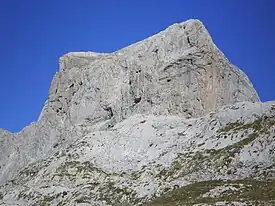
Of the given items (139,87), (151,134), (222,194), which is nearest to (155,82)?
(139,87)

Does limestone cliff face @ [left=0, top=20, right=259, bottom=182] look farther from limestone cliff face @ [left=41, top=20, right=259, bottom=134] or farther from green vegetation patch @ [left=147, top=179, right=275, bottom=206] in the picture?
green vegetation patch @ [left=147, top=179, right=275, bottom=206]

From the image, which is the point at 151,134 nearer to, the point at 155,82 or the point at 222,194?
the point at 155,82

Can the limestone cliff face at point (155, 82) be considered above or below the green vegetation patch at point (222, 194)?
above

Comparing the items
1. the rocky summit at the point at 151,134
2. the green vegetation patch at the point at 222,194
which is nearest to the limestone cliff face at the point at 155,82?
the rocky summit at the point at 151,134

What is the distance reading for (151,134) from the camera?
105062 mm

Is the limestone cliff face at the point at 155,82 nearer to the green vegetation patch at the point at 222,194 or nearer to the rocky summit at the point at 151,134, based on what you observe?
the rocky summit at the point at 151,134

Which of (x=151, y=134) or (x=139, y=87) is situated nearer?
(x=151, y=134)

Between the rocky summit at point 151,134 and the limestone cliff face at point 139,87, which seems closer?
the rocky summit at point 151,134

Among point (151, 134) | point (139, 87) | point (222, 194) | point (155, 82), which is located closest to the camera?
point (222, 194)

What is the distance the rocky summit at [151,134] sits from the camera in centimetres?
8094

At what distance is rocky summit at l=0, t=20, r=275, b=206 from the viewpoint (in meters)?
80.9

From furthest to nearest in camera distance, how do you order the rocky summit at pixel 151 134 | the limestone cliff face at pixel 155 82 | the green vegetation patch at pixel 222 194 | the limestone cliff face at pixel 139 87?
the limestone cliff face at pixel 139 87, the limestone cliff face at pixel 155 82, the rocky summit at pixel 151 134, the green vegetation patch at pixel 222 194

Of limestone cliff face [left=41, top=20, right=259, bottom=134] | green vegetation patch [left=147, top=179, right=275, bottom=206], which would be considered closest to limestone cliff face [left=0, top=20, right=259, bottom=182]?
limestone cliff face [left=41, top=20, right=259, bottom=134]

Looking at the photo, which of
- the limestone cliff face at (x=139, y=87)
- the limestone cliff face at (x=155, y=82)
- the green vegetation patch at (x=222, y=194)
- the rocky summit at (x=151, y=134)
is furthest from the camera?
the limestone cliff face at (x=139, y=87)
